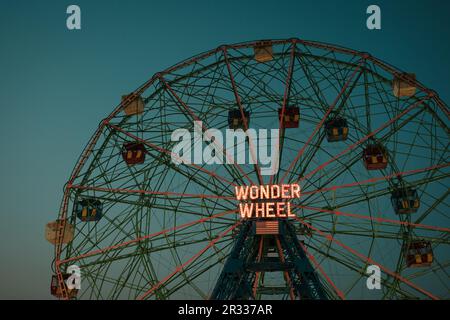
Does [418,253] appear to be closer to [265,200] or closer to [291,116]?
[265,200]

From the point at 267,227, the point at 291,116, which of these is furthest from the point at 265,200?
the point at 291,116

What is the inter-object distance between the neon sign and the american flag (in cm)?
34

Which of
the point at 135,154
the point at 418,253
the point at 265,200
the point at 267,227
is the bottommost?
the point at 418,253

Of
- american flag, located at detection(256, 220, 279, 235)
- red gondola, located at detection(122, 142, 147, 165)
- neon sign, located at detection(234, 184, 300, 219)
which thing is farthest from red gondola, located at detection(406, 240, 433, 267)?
red gondola, located at detection(122, 142, 147, 165)

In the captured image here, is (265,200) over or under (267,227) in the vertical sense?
over

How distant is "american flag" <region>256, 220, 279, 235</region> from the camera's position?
75.0 ft

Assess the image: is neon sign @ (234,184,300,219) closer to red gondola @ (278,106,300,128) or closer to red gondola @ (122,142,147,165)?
red gondola @ (278,106,300,128)

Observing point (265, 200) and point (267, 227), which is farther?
point (265, 200)

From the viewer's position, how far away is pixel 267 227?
22.9 metres

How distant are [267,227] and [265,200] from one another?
1.32 m

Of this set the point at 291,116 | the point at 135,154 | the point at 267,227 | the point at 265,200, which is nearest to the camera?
the point at 267,227

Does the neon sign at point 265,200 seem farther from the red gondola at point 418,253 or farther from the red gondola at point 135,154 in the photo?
the red gondola at point 135,154

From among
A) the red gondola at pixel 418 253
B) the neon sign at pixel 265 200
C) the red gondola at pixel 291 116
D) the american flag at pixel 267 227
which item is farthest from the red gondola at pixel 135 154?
the red gondola at pixel 418 253

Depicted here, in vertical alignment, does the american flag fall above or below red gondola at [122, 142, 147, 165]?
below
